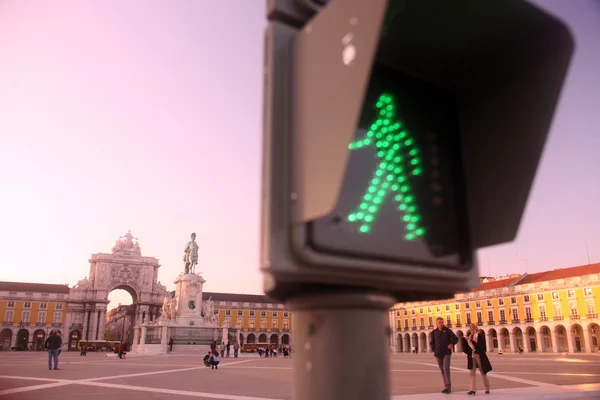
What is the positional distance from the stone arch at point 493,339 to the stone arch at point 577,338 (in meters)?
10.0

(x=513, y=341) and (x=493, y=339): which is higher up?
(x=493, y=339)

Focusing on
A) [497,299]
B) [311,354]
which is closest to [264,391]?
[311,354]

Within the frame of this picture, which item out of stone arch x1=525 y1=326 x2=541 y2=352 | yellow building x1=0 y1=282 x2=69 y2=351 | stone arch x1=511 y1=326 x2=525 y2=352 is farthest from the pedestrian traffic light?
yellow building x1=0 y1=282 x2=69 y2=351

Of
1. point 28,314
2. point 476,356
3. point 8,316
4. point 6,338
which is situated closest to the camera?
point 476,356

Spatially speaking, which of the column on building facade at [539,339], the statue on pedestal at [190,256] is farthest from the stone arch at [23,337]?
the column on building facade at [539,339]

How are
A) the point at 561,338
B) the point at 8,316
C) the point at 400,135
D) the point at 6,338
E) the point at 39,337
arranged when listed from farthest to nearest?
the point at 39,337
the point at 6,338
the point at 8,316
the point at 561,338
the point at 400,135

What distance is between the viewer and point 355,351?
42.2 inches

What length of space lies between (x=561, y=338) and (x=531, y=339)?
384 cm

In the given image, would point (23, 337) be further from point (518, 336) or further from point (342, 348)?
point (342, 348)

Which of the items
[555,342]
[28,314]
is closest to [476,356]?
[555,342]

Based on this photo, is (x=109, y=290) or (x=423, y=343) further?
(x=109, y=290)

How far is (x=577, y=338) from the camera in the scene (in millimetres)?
49469

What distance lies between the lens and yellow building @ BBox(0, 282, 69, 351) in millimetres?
68500

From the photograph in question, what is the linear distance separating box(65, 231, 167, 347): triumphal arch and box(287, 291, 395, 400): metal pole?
→ 242 ft
